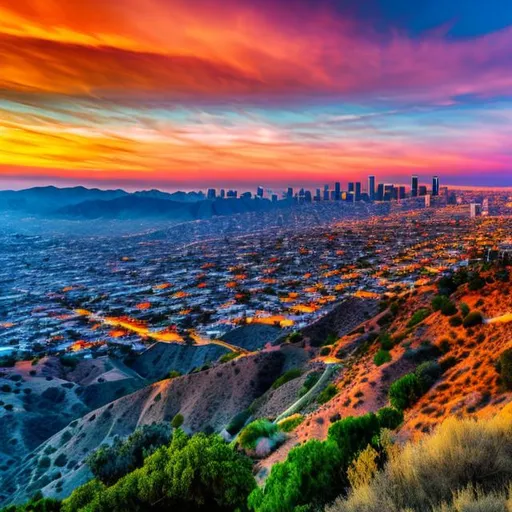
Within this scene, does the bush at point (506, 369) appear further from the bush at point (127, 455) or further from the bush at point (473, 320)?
the bush at point (127, 455)

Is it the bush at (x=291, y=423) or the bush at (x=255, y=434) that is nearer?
the bush at (x=255, y=434)

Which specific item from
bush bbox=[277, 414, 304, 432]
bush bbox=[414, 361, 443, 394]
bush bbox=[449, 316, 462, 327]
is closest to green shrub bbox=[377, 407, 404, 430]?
bush bbox=[414, 361, 443, 394]

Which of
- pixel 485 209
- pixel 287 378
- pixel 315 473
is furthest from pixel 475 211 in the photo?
pixel 315 473

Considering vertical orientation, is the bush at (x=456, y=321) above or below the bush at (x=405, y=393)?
above

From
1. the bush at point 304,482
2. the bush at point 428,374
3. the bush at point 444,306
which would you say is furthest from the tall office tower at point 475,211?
the bush at point 304,482

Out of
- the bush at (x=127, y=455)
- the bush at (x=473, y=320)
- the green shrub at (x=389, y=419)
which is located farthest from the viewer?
the bush at (x=473, y=320)

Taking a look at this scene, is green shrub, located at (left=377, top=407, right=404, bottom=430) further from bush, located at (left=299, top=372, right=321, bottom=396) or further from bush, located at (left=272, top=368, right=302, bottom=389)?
bush, located at (left=272, top=368, right=302, bottom=389)

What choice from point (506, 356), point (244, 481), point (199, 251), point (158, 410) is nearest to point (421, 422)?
point (506, 356)
